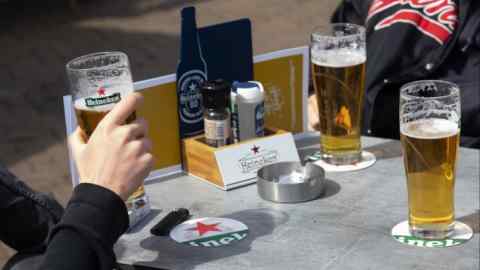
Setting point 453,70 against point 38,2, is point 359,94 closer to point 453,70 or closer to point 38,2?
point 453,70

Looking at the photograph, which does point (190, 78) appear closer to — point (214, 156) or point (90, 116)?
point (214, 156)

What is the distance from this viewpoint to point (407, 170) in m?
1.63

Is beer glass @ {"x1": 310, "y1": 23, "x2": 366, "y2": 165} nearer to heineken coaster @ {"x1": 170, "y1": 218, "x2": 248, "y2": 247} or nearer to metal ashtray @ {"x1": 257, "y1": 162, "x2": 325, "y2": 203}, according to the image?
metal ashtray @ {"x1": 257, "y1": 162, "x2": 325, "y2": 203}

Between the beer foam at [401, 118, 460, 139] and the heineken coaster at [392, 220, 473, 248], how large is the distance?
0.18 m

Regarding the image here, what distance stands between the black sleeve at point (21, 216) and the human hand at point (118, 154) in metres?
0.16

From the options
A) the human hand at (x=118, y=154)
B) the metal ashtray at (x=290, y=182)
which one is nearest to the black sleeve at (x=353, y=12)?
the metal ashtray at (x=290, y=182)

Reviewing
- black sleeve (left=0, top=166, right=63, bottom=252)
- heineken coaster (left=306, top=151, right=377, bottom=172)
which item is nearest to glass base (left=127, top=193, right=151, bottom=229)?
black sleeve (left=0, top=166, right=63, bottom=252)

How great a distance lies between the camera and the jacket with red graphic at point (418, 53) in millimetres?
2514

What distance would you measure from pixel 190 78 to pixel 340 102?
33 cm

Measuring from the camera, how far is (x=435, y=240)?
64.0 inches

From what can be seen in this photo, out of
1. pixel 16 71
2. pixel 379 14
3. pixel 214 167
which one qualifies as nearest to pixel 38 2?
pixel 16 71

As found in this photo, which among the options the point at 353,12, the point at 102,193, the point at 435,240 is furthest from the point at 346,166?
the point at 353,12

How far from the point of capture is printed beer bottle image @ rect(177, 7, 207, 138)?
6.52 feet

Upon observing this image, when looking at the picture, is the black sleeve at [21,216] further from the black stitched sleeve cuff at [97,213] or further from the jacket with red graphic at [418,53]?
the jacket with red graphic at [418,53]
